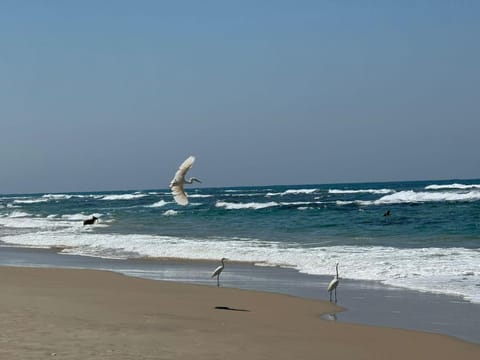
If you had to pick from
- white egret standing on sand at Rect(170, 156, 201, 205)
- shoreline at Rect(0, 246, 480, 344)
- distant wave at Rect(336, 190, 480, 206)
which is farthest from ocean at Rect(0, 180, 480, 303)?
distant wave at Rect(336, 190, 480, 206)

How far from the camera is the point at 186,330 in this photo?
861 centimetres

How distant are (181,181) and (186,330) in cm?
825

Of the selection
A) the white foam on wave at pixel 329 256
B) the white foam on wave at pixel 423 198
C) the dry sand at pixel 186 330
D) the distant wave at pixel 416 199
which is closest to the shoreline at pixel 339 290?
the dry sand at pixel 186 330

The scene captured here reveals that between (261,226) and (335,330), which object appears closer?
(335,330)

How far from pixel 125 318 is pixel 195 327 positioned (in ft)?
3.42

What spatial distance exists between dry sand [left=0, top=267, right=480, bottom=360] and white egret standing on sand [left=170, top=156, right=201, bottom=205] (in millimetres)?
4204

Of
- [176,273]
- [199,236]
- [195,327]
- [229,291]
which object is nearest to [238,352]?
[195,327]

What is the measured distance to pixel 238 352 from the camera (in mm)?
7441

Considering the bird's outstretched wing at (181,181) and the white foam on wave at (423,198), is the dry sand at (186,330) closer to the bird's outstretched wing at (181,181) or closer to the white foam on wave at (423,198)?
the bird's outstretched wing at (181,181)

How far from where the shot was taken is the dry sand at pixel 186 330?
734cm

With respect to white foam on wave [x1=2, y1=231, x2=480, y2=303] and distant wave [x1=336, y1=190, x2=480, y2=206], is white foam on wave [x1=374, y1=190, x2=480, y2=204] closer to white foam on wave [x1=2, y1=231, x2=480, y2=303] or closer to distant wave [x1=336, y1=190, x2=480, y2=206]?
distant wave [x1=336, y1=190, x2=480, y2=206]

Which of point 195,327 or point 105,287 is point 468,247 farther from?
point 195,327

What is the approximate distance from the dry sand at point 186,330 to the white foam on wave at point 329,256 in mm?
3230

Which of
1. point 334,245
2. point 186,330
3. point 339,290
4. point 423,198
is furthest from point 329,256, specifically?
point 423,198
